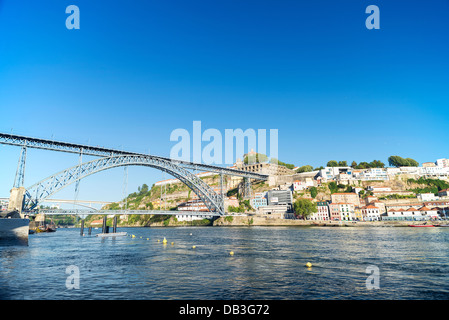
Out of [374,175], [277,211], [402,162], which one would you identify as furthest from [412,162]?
[277,211]

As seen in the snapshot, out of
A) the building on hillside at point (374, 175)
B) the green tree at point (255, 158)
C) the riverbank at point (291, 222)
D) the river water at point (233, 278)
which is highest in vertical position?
the green tree at point (255, 158)

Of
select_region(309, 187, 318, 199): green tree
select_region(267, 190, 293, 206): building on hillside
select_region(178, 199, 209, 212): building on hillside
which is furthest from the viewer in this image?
select_region(178, 199, 209, 212): building on hillside

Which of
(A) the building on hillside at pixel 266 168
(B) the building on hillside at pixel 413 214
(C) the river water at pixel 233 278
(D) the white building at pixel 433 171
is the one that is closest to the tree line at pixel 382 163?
(D) the white building at pixel 433 171

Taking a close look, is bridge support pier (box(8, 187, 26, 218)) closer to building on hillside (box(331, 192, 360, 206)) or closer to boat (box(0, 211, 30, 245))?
boat (box(0, 211, 30, 245))

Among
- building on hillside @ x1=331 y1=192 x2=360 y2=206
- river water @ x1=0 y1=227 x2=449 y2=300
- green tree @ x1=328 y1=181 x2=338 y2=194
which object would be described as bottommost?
river water @ x1=0 y1=227 x2=449 y2=300

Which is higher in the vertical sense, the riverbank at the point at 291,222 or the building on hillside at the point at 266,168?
the building on hillside at the point at 266,168

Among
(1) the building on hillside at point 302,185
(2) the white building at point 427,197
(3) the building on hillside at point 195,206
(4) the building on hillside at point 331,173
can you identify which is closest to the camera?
(2) the white building at point 427,197

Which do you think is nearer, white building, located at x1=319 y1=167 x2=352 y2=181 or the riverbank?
the riverbank

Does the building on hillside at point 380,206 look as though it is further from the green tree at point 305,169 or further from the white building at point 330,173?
the green tree at point 305,169

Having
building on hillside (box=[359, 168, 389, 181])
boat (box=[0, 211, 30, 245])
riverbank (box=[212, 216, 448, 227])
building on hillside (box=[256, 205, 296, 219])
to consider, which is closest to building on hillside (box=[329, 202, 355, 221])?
riverbank (box=[212, 216, 448, 227])

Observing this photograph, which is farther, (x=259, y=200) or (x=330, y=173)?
(x=330, y=173)

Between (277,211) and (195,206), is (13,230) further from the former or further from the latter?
(195,206)

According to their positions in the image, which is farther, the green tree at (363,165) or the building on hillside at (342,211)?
the green tree at (363,165)

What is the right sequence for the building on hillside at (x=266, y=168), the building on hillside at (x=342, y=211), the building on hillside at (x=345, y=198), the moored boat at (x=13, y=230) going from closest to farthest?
1. the moored boat at (x=13, y=230)
2. the building on hillside at (x=342, y=211)
3. the building on hillside at (x=345, y=198)
4. the building on hillside at (x=266, y=168)
